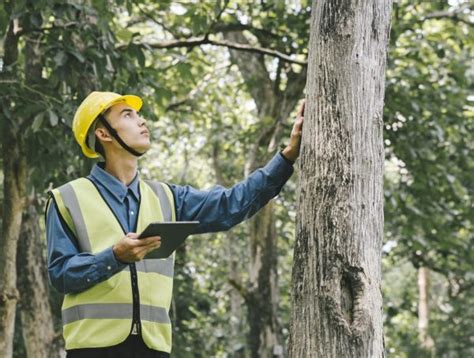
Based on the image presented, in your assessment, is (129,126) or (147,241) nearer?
(147,241)

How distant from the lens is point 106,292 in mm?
3311

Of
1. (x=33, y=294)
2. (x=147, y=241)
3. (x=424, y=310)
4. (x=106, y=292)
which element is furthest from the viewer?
(x=424, y=310)

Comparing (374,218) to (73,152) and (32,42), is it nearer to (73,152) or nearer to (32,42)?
(73,152)

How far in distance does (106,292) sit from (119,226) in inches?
10.0

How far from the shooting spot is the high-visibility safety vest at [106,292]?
3295 millimetres

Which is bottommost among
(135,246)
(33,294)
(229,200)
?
(135,246)

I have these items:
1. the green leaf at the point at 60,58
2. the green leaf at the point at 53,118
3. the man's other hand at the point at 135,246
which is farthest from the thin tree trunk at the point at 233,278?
the man's other hand at the point at 135,246

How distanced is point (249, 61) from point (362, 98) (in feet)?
23.8

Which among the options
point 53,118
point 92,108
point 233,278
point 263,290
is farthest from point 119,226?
point 233,278

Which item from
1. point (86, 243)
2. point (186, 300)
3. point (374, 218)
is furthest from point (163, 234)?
point (186, 300)

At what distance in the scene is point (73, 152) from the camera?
22.2 feet

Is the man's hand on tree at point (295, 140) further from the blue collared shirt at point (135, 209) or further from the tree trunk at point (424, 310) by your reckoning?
the tree trunk at point (424, 310)

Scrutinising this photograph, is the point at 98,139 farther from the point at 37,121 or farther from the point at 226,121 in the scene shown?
the point at 226,121

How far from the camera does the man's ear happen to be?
3652mm
